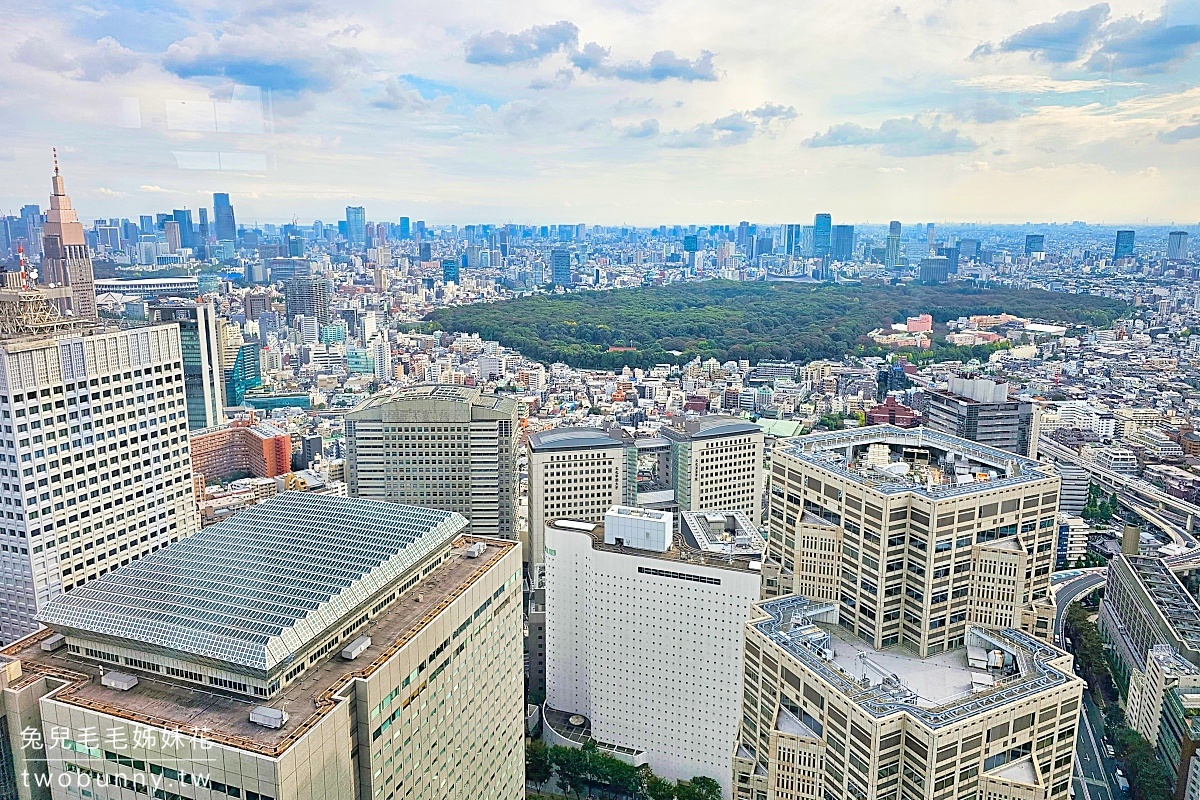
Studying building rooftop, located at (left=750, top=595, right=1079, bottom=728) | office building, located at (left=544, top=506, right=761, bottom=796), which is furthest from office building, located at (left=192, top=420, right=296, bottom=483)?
building rooftop, located at (left=750, top=595, right=1079, bottom=728)

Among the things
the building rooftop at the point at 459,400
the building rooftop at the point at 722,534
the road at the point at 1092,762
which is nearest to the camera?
the road at the point at 1092,762

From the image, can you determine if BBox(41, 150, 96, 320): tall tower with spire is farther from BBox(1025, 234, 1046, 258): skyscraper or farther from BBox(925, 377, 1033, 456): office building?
BBox(1025, 234, 1046, 258): skyscraper

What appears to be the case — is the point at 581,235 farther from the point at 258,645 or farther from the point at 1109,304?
the point at 258,645

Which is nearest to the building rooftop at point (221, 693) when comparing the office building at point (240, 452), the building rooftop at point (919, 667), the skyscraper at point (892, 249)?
the building rooftop at point (919, 667)

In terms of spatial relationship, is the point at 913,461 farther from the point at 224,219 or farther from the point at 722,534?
the point at 224,219

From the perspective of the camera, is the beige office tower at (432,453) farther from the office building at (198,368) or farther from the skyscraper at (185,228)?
the office building at (198,368)

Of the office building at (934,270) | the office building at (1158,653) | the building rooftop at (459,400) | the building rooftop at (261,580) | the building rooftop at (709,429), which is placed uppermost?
the office building at (934,270)
